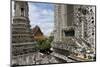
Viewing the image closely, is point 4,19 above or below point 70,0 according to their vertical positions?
below

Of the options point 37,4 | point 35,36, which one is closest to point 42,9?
point 37,4

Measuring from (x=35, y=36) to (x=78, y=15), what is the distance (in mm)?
687

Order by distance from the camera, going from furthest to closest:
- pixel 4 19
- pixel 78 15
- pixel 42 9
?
pixel 78 15 → pixel 42 9 → pixel 4 19

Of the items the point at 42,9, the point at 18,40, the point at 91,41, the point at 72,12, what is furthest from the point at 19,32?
the point at 91,41

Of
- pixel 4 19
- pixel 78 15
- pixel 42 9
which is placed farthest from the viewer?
pixel 78 15

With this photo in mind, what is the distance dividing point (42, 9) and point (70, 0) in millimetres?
433

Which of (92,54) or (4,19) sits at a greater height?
(4,19)

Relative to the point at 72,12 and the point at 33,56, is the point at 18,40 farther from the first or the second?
the point at 72,12

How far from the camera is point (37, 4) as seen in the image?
2.29 metres

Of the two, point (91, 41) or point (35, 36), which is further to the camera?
point (91, 41)

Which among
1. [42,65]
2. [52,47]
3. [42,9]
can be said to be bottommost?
[42,65]

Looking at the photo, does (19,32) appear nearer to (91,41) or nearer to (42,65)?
(42,65)

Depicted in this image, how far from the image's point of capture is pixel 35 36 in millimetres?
2293

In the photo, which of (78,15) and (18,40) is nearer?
(18,40)
